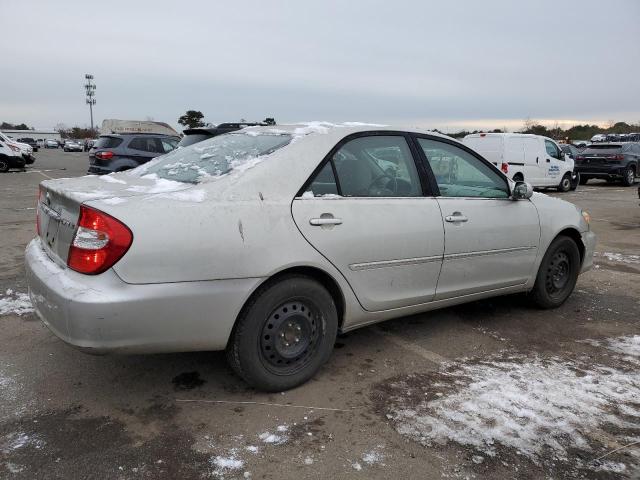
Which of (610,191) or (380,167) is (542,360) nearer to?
(380,167)

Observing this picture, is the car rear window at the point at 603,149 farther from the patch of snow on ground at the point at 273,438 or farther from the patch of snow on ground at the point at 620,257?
the patch of snow on ground at the point at 273,438

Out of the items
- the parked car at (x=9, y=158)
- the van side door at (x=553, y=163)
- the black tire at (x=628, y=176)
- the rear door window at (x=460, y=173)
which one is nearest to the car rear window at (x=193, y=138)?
the rear door window at (x=460, y=173)

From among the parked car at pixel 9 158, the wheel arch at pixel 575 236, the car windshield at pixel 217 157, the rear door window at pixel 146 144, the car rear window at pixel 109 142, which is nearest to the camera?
the car windshield at pixel 217 157

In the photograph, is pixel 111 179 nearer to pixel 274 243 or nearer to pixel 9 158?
pixel 274 243

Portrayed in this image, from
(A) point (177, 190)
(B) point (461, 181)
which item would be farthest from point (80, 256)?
(B) point (461, 181)

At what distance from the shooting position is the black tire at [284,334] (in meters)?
2.91

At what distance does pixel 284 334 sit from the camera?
3.09 meters

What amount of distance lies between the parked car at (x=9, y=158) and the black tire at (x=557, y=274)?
22.6m

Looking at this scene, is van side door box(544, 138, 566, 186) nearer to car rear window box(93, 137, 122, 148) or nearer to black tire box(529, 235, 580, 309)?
car rear window box(93, 137, 122, 148)

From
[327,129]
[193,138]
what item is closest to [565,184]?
[193,138]

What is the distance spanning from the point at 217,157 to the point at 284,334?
3.97ft

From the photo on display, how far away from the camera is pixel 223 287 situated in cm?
276

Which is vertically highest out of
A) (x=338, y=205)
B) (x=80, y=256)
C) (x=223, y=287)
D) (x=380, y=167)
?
(x=380, y=167)

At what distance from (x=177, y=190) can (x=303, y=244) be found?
0.75 metres
